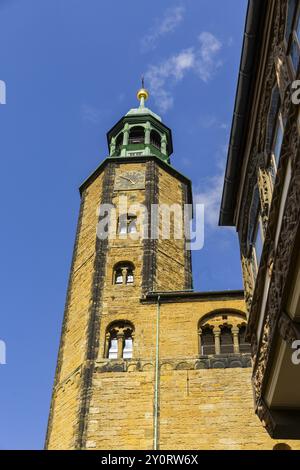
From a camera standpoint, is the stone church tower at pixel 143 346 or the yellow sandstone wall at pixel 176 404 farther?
the stone church tower at pixel 143 346

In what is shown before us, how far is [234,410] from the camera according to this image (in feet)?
54.5

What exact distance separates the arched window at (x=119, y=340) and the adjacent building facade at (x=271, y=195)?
826 centimetres

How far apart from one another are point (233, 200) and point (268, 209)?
9.98 ft

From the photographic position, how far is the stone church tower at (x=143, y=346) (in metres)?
16.3

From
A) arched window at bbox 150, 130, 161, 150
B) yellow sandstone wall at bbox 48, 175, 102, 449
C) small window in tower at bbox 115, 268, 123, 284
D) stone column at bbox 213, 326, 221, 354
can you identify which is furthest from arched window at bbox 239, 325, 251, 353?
arched window at bbox 150, 130, 161, 150

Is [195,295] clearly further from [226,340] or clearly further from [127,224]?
[127,224]

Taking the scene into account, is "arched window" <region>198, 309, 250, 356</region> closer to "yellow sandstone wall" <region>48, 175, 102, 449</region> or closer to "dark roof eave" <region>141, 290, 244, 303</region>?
"dark roof eave" <region>141, 290, 244, 303</region>

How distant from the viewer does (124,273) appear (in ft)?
69.4

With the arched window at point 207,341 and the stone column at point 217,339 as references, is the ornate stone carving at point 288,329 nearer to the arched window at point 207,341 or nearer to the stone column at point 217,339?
the stone column at point 217,339

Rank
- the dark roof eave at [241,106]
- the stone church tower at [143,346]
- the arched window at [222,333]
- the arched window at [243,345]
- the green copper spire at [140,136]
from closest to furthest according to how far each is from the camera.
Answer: the dark roof eave at [241,106] → the stone church tower at [143,346] → the arched window at [243,345] → the arched window at [222,333] → the green copper spire at [140,136]

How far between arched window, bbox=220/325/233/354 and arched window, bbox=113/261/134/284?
3812 mm

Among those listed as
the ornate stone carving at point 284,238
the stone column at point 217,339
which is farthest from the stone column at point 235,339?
the ornate stone carving at point 284,238

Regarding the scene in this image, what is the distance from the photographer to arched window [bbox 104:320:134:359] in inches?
731
